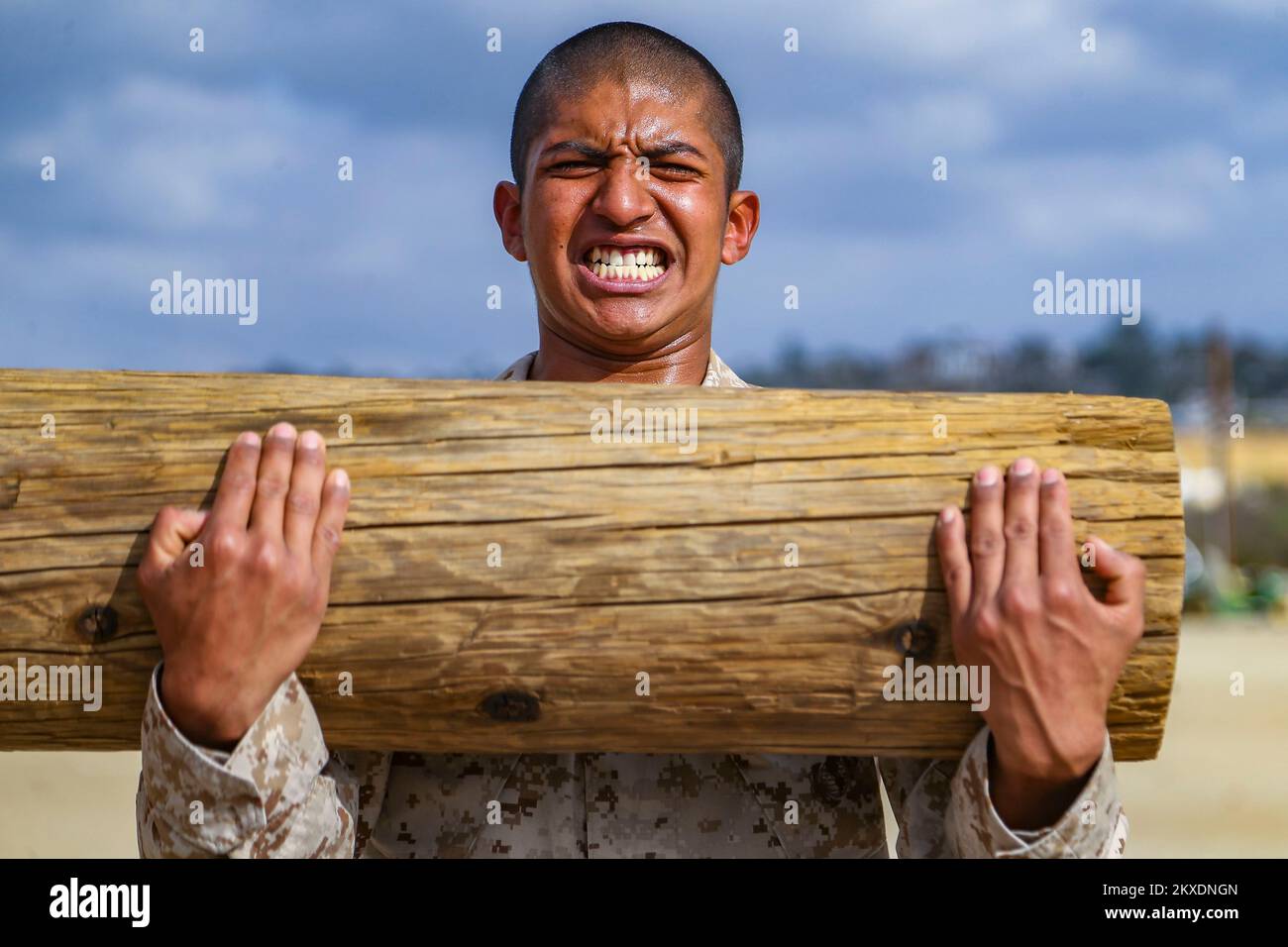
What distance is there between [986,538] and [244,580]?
119 centimetres

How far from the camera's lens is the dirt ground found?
9703 millimetres

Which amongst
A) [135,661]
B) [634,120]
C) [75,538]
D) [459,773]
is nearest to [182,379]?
[75,538]

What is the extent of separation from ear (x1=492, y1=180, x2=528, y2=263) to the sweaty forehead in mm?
313

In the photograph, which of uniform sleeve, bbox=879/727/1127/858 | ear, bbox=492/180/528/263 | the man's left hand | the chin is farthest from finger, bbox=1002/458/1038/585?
ear, bbox=492/180/528/263

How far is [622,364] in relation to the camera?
120 inches

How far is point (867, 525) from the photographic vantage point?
2.16 meters

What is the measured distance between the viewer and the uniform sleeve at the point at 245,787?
2.11 m

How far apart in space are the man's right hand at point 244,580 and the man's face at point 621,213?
960 mm

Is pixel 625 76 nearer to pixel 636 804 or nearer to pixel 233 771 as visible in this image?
pixel 636 804

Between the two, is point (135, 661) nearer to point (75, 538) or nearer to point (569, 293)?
point (75, 538)

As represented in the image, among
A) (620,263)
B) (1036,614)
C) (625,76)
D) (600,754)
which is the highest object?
(625,76)

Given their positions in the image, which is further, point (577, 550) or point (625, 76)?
point (625, 76)

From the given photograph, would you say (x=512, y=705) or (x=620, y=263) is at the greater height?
(x=620, y=263)

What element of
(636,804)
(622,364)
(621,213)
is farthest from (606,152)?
(636,804)
